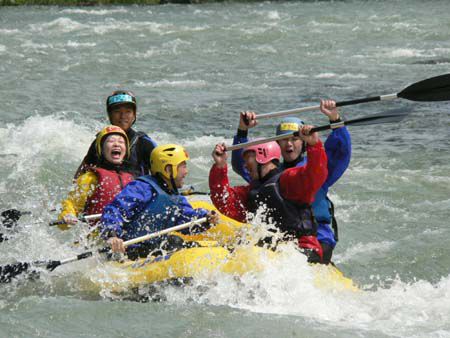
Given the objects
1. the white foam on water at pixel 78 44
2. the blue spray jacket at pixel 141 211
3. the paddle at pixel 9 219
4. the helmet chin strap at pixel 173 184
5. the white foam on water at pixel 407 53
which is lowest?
the paddle at pixel 9 219

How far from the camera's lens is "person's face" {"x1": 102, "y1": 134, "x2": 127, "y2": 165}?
7.36 meters

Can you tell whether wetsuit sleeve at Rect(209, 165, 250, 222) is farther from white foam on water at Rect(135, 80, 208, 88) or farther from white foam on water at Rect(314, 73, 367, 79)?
white foam on water at Rect(314, 73, 367, 79)

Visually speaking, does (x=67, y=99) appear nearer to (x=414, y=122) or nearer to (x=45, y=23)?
(x=414, y=122)

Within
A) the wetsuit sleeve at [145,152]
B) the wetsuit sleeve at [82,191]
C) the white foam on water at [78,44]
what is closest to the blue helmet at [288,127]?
the wetsuit sleeve at [145,152]

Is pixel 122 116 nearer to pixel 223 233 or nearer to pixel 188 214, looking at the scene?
pixel 188 214

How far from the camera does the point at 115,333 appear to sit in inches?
235

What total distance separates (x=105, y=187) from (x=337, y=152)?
196cm

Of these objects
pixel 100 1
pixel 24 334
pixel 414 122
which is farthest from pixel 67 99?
pixel 100 1

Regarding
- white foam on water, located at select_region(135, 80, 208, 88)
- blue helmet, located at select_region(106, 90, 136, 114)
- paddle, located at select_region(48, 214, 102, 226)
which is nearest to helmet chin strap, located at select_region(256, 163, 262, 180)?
paddle, located at select_region(48, 214, 102, 226)

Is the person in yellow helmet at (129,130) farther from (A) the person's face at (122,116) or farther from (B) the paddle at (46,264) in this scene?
(B) the paddle at (46,264)

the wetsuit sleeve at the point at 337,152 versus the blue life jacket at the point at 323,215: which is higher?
the wetsuit sleeve at the point at 337,152

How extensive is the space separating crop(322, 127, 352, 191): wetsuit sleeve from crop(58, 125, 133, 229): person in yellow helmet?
5.68ft

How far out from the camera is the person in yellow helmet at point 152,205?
6.69m

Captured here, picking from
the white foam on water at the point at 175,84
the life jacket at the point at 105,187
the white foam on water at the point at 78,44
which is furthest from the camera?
the white foam on water at the point at 78,44
